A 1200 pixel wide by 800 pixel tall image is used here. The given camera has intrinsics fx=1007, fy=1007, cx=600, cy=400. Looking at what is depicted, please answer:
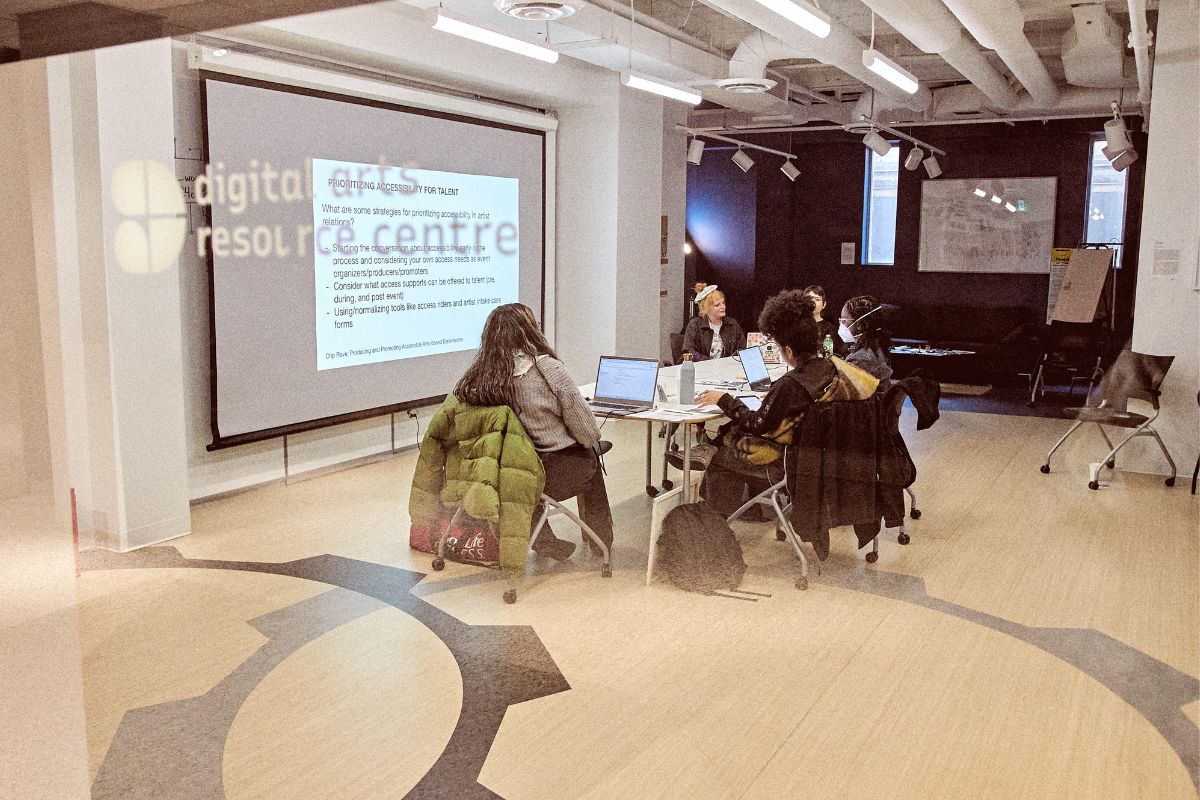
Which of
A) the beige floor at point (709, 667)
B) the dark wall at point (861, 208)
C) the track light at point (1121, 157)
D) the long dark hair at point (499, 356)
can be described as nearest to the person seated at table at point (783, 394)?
the beige floor at point (709, 667)

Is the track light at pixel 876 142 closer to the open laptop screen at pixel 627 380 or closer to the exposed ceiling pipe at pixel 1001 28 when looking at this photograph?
the exposed ceiling pipe at pixel 1001 28

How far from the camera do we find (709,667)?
11.2 feet

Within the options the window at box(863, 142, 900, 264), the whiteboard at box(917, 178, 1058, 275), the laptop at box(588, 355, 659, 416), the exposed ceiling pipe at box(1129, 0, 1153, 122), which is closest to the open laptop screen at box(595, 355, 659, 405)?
the laptop at box(588, 355, 659, 416)

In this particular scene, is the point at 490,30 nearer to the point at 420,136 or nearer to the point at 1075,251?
the point at 420,136

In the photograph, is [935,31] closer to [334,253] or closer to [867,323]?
[867,323]

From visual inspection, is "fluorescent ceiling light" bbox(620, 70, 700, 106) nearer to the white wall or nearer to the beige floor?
the beige floor

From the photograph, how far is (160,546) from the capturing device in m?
4.61

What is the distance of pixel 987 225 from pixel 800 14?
688 cm

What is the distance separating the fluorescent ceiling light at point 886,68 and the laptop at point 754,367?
6.58 ft

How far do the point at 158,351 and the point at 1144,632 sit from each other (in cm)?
427

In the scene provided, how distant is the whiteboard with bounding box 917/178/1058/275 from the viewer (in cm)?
1102

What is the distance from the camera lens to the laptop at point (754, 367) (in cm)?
540

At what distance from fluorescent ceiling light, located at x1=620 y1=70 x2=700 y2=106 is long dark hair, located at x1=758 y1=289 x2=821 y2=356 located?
2415 millimetres

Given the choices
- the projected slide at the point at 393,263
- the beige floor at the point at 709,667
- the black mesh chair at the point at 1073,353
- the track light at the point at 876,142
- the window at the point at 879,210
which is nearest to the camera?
the beige floor at the point at 709,667
